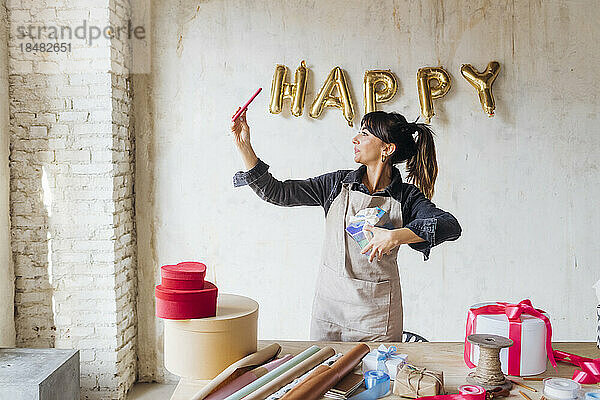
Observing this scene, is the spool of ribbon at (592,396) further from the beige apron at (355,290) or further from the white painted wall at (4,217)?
the white painted wall at (4,217)

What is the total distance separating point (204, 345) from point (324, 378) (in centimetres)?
42

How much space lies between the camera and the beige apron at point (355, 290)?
9.30 ft

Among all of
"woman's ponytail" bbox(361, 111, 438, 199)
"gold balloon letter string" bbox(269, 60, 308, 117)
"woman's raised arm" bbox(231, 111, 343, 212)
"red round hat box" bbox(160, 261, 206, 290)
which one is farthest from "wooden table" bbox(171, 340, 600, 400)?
"gold balloon letter string" bbox(269, 60, 308, 117)

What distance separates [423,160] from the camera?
3119mm

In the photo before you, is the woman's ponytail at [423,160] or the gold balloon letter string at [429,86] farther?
the gold balloon letter string at [429,86]

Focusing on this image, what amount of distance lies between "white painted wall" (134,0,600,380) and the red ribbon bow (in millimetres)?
2196

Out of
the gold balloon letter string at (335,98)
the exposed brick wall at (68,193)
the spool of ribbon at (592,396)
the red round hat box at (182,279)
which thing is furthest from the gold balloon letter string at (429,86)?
the spool of ribbon at (592,396)

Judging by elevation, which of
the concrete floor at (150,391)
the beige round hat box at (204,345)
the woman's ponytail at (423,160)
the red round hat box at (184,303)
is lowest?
the concrete floor at (150,391)

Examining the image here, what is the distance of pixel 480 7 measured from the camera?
431 cm

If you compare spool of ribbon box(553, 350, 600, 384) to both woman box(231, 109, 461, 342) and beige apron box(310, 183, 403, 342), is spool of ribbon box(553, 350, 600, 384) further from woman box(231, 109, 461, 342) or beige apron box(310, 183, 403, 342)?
beige apron box(310, 183, 403, 342)

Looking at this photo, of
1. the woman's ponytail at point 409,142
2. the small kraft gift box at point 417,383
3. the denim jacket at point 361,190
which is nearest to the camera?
the small kraft gift box at point 417,383

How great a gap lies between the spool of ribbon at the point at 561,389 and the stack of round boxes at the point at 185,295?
105 centimetres

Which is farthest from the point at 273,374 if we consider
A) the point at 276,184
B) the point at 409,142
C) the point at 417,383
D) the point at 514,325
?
the point at 409,142

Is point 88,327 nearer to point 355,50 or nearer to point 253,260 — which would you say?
point 253,260
